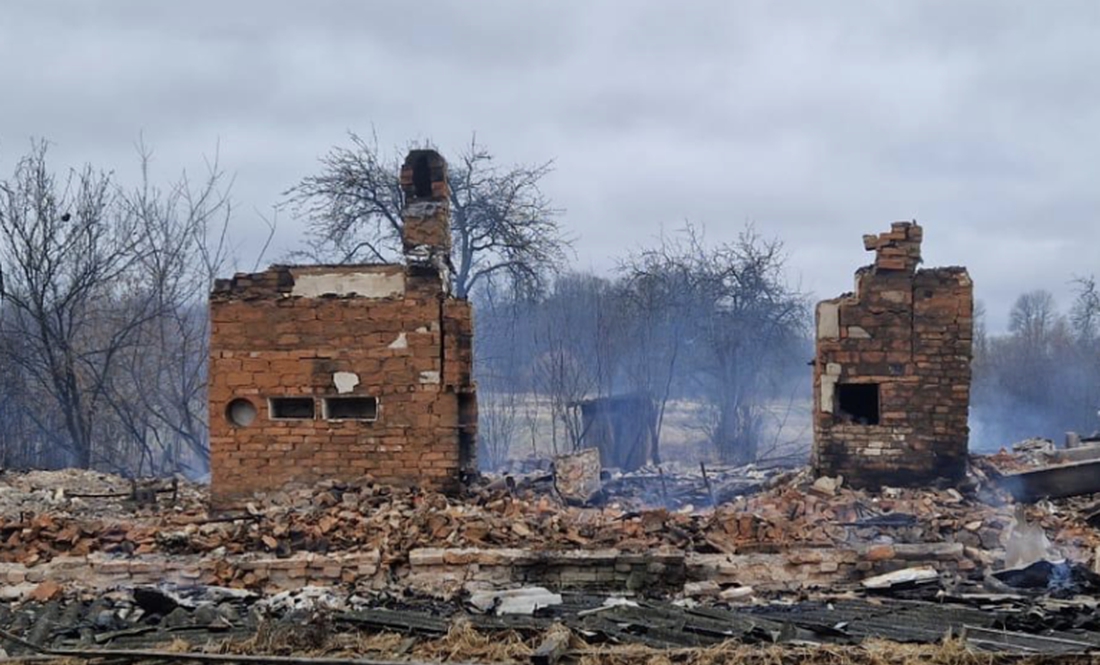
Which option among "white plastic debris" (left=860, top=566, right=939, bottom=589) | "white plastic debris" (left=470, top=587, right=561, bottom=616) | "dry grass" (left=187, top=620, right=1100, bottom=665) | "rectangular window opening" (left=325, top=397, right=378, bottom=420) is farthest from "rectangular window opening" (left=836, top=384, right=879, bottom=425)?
"rectangular window opening" (left=325, top=397, right=378, bottom=420)

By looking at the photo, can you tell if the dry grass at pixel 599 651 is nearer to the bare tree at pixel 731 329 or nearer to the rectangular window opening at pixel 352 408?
the rectangular window opening at pixel 352 408

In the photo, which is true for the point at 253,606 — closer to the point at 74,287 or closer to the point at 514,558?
the point at 514,558

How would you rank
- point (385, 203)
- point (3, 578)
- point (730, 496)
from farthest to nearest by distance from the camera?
point (385, 203)
point (730, 496)
point (3, 578)

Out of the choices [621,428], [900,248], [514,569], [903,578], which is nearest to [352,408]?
[514,569]

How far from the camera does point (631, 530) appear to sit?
830cm

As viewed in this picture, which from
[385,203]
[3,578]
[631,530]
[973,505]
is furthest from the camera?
[385,203]

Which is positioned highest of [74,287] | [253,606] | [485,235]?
[485,235]

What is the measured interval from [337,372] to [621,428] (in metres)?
11.8

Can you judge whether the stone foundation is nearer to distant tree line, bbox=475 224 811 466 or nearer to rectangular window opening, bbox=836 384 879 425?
rectangular window opening, bbox=836 384 879 425

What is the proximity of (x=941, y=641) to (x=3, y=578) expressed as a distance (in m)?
7.47

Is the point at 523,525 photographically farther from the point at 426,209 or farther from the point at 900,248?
the point at 900,248

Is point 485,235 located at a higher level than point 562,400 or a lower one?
higher

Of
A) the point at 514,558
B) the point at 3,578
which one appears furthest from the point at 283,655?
the point at 3,578

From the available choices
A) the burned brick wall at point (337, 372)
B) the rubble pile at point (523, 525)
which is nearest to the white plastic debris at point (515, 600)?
the rubble pile at point (523, 525)
